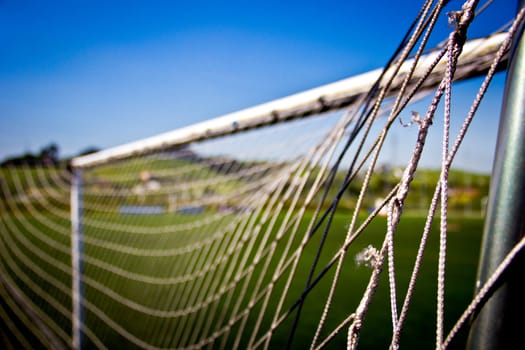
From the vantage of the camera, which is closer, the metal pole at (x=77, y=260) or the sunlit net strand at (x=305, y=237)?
the sunlit net strand at (x=305, y=237)

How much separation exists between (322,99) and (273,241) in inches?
14.5

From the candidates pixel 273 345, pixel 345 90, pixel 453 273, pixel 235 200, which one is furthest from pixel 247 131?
pixel 453 273

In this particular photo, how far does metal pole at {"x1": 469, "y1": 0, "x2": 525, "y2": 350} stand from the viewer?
12.4 inches

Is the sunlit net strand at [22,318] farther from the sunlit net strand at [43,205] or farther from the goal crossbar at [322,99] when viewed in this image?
A: the goal crossbar at [322,99]

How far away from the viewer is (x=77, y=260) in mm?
1847

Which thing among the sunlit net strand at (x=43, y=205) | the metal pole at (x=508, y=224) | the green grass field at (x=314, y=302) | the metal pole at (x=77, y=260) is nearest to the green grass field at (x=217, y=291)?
the green grass field at (x=314, y=302)

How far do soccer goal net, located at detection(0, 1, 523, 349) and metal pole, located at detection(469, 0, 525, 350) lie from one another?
0.03 meters

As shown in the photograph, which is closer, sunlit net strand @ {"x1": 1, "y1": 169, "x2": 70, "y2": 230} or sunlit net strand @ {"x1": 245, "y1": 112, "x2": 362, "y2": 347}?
sunlit net strand @ {"x1": 245, "y1": 112, "x2": 362, "y2": 347}

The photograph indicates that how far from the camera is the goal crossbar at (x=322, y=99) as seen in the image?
0.46 meters

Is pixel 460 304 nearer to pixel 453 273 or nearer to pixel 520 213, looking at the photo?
pixel 453 273

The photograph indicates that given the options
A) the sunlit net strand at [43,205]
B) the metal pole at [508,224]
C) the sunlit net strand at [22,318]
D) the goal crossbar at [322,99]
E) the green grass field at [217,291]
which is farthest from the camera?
the sunlit net strand at [43,205]

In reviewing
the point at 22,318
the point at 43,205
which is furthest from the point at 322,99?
the point at 43,205

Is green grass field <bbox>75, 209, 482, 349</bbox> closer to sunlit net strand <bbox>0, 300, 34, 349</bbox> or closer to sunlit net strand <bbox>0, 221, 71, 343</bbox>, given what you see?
sunlit net strand <bbox>0, 221, 71, 343</bbox>

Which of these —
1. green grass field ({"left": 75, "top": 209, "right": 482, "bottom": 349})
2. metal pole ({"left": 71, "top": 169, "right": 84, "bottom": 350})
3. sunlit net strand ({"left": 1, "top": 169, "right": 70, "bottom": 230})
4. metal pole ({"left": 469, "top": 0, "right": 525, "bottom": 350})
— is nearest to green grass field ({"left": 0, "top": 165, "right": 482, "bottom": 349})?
green grass field ({"left": 75, "top": 209, "right": 482, "bottom": 349})
